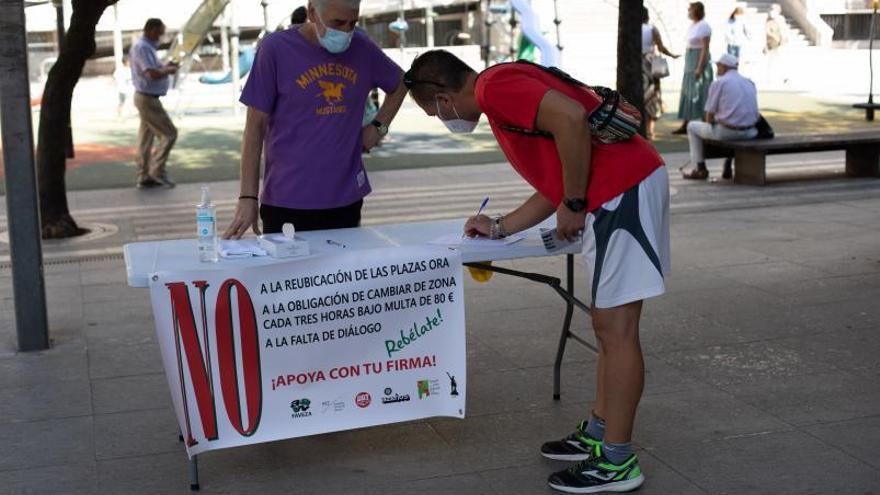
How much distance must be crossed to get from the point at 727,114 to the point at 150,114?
6043 millimetres

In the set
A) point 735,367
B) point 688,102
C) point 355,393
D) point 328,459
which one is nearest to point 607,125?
point 355,393

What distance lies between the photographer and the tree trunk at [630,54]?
11344 mm

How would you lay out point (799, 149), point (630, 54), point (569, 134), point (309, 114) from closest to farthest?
point (569, 134) → point (309, 114) → point (630, 54) → point (799, 149)

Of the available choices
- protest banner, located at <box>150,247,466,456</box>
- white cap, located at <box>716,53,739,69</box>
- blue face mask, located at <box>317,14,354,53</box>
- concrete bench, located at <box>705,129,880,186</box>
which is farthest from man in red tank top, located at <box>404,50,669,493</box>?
white cap, located at <box>716,53,739,69</box>

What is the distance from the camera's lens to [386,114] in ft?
18.5

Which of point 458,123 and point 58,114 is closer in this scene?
point 458,123

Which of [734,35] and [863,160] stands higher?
[734,35]

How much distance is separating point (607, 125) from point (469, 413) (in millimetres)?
1722

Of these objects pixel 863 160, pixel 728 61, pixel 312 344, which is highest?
pixel 728 61

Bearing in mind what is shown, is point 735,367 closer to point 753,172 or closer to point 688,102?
point 753,172

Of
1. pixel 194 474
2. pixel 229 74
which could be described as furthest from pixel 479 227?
pixel 229 74

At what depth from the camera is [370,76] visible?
17.9ft

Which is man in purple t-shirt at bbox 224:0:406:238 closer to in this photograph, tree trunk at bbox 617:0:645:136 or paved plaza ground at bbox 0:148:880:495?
paved plaza ground at bbox 0:148:880:495

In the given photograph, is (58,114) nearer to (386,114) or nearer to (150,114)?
(150,114)
